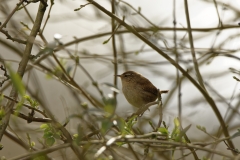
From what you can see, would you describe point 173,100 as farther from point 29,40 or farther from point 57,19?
point 29,40

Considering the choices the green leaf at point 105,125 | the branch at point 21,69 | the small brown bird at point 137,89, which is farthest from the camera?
the small brown bird at point 137,89

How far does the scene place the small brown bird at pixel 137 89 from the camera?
4309 mm

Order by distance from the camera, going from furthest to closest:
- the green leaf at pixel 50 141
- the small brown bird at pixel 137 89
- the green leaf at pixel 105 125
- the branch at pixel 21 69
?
the small brown bird at pixel 137 89 → the green leaf at pixel 50 141 → the branch at pixel 21 69 → the green leaf at pixel 105 125

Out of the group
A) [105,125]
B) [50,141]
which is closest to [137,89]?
[50,141]

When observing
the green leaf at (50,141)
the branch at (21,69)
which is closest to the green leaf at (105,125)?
the branch at (21,69)

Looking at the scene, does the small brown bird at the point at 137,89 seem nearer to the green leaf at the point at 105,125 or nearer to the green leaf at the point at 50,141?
the green leaf at the point at 50,141

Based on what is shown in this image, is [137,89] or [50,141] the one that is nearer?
[50,141]

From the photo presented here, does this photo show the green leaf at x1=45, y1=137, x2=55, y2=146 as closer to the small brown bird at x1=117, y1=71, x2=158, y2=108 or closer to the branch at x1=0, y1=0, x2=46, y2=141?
the branch at x1=0, y1=0, x2=46, y2=141

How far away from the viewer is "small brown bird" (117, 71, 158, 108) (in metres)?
4.31

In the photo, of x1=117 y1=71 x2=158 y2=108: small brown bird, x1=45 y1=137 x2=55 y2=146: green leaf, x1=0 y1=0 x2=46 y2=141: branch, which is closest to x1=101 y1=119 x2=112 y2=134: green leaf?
x1=0 y1=0 x2=46 y2=141: branch

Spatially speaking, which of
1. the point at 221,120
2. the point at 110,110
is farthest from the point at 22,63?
the point at 221,120

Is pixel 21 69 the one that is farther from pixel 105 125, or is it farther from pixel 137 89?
pixel 137 89

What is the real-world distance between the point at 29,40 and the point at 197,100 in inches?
94.5

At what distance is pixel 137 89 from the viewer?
442 cm
